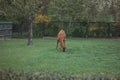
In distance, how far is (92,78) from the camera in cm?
714

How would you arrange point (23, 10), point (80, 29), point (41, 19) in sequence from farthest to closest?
1. point (41, 19)
2. point (80, 29)
3. point (23, 10)

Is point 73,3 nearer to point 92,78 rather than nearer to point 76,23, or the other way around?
point 76,23

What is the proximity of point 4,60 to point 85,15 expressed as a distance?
2215 centimetres

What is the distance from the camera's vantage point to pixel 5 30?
3278cm

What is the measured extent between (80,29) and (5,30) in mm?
7470

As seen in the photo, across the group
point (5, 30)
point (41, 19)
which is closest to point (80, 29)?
point (41, 19)

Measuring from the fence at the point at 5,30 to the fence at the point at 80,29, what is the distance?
8.93 feet

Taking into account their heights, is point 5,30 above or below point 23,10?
below

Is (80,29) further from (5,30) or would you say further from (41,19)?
(5,30)

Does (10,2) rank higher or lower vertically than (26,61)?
higher

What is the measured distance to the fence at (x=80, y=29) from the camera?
1396 inches

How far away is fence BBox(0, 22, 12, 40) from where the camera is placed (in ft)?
105

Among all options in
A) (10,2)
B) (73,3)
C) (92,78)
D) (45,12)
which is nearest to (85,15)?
(73,3)

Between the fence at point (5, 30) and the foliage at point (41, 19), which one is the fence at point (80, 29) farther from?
the fence at point (5, 30)
